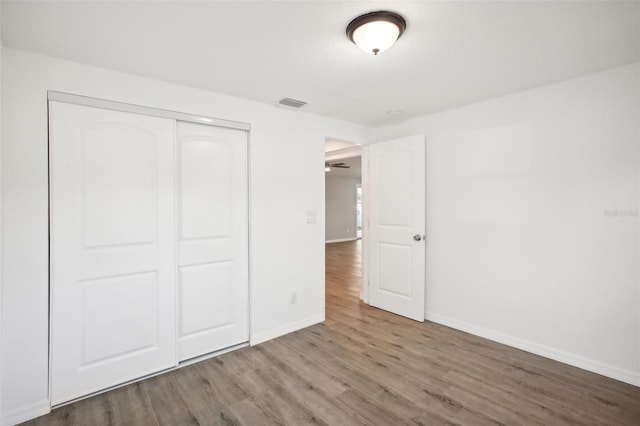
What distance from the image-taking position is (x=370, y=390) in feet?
7.41

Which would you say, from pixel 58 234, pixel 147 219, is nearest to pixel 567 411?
pixel 147 219

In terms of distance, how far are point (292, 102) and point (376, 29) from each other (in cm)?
147

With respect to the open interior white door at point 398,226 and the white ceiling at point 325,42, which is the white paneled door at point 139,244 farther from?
the open interior white door at point 398,226

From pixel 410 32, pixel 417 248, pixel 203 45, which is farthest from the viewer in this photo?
pixel 417 248

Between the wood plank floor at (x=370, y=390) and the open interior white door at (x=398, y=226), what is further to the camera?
the open interior white door at (x=398, y=226)

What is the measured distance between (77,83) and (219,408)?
2455 millimetres

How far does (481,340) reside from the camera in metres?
3.06

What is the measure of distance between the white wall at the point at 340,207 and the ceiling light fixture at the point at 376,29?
8.96 m

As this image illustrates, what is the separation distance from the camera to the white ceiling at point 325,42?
1.62 m

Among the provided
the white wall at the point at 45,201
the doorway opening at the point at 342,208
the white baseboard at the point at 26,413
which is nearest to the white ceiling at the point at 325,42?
the white wall at the point at 45,201

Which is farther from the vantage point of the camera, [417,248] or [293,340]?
[417,248]

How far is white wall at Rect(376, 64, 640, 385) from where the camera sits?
235 centimetres

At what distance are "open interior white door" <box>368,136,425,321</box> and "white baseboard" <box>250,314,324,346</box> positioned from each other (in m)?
0.93

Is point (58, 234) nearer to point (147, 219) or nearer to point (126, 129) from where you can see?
point (147, 219)
